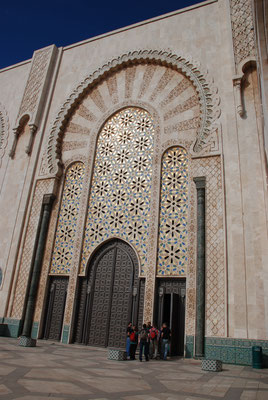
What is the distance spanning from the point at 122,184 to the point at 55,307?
2.99m

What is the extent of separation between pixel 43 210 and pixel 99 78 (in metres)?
3.68

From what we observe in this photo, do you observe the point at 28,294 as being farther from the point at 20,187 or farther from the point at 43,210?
the point at 20,187

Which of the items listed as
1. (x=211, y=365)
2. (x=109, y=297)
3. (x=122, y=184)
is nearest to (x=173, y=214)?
(x=122, y=184)

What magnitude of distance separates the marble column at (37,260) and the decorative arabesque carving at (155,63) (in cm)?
87

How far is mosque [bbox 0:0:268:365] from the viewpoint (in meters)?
5.38

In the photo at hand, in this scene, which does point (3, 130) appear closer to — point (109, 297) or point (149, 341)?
point (109, 297)

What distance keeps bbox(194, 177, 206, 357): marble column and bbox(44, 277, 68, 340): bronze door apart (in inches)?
114

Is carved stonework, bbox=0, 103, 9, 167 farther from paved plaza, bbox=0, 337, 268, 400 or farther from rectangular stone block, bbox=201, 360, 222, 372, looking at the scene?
rectangular stone block, bbox=201, 360, 222, 372

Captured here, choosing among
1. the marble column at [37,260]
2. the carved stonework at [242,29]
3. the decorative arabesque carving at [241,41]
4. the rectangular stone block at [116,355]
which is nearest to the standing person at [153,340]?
the rectangular stone block at [116,355]

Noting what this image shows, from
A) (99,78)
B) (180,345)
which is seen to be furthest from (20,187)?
(180,345)

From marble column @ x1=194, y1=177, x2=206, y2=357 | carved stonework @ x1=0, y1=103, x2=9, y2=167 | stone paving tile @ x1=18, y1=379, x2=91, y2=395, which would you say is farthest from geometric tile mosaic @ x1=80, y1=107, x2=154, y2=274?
stone paving tile @ x1=18, y1=379, x2=91, y2=395

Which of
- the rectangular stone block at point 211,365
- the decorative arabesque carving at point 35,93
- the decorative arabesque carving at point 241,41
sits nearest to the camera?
the rectangular stone block at point 211,365

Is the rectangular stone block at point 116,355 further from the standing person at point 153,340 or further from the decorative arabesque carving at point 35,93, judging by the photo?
the decorative arabesque carving at point 35,93

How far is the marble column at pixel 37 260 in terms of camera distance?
6.58 meters
